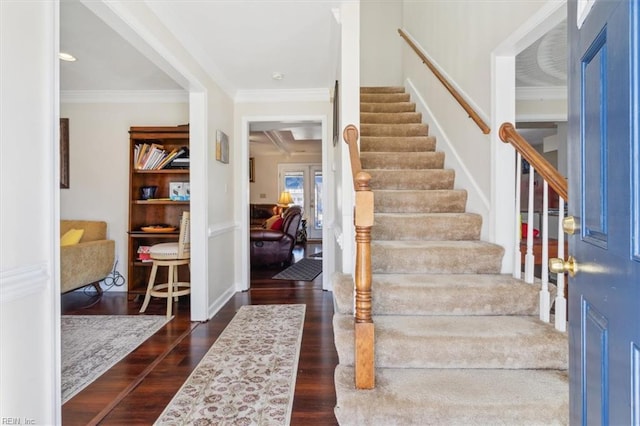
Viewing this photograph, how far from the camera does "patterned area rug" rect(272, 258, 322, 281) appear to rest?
4.78m

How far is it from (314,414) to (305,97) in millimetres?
3375

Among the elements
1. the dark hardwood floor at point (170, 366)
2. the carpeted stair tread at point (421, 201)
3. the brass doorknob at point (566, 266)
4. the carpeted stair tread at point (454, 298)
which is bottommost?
the dark hardwood floor at point (170, 366)

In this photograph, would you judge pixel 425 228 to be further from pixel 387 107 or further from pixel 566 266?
pixel 387 107

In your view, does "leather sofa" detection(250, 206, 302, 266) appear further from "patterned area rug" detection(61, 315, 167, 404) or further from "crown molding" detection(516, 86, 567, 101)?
"crown molding" detection(516, 86, 567, 101)

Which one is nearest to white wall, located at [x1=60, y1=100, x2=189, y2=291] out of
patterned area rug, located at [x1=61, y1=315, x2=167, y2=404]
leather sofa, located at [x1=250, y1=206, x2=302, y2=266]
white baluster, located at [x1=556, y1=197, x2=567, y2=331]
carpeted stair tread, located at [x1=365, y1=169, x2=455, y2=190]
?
patterned area rug, located at [x1=61, y1=315, x2=167, y2=404]

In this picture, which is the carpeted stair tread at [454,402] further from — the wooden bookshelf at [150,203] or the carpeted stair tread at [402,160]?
the wooden bookshelf at [150,203]

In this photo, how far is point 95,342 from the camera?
2609mm

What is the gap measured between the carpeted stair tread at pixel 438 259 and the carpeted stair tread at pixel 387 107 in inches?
87.5

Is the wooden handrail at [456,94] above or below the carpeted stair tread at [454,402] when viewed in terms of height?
above

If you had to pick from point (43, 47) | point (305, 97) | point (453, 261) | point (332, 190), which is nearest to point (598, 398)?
point (453, 261)

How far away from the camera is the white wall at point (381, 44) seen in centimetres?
561

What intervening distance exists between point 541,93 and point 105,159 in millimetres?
5110

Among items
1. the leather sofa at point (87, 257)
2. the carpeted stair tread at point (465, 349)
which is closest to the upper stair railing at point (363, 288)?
the carpeted stair tread at point (465, 349)

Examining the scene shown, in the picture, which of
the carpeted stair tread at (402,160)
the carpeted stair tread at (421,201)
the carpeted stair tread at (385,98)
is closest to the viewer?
the carpeted stair tread at (421,201)
